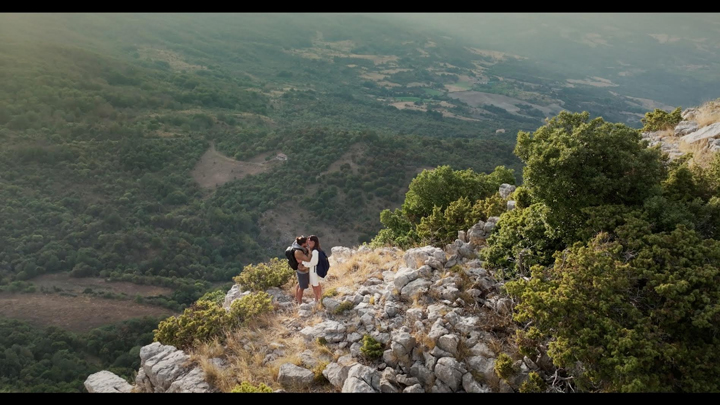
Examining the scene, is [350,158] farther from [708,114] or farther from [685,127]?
[708,114]

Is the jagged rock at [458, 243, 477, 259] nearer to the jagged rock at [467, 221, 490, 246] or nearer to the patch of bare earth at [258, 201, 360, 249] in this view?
the jagged rock at [467, 221, 490, 246]

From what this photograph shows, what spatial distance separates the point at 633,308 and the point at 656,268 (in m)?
1.01

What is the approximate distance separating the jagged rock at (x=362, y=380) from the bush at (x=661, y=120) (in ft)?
47.8

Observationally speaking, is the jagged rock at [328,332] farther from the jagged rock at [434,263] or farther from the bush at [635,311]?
the bush at [635,311]

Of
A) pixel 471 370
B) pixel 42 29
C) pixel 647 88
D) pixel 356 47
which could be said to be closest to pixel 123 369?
pixel 471 370

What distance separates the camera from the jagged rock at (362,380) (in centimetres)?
762

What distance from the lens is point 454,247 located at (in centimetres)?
1224

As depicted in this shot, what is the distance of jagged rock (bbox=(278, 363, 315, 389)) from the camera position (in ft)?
27.8

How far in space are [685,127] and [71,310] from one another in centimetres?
3618

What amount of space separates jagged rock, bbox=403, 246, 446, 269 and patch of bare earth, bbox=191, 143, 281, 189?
47.3m

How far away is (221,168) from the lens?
5825 centimetres

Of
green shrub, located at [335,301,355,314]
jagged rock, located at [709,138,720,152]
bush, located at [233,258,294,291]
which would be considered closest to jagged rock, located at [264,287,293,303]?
bush, located at [233,258,294,291]

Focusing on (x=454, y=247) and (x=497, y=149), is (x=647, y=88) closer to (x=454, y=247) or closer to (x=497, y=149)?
(x=497, y=149)

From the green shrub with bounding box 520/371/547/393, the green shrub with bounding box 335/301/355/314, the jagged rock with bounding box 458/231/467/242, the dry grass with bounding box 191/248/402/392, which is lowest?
the dry grass with bounding box 191/248/402/392
